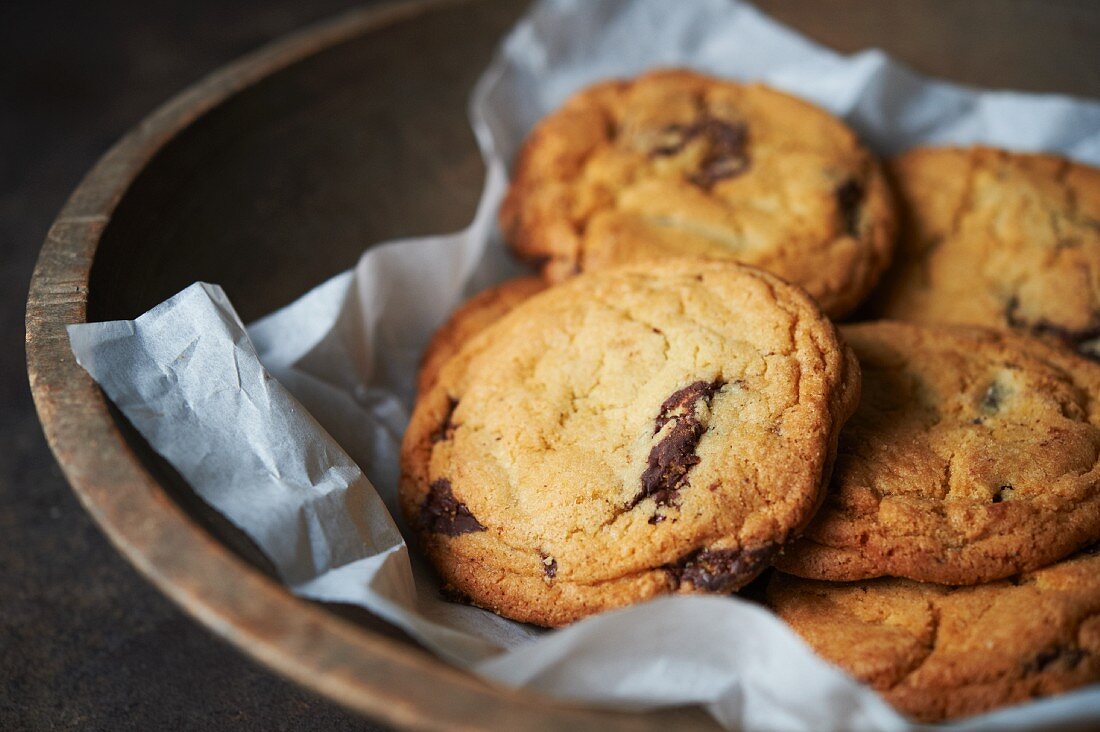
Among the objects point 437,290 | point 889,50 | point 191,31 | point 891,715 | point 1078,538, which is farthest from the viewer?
point 191,31

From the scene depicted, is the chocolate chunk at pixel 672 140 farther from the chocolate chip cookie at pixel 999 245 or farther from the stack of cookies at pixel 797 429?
the chocolate chip cookie at pixel 999 245

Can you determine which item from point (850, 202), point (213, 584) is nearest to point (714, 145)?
point (850, 202)

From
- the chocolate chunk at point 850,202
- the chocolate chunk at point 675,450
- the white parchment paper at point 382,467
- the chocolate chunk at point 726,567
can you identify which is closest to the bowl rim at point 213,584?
the white parchment paper at point 382,467

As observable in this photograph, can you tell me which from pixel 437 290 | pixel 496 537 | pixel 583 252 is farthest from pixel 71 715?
pixel 583 252

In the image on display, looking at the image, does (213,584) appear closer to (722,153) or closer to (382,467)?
(382,467)

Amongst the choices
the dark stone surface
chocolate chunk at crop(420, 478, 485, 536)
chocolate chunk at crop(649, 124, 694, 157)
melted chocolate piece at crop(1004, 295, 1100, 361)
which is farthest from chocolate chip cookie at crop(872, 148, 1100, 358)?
the dark stone surface

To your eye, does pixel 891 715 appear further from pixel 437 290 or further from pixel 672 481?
pixel 437 290
